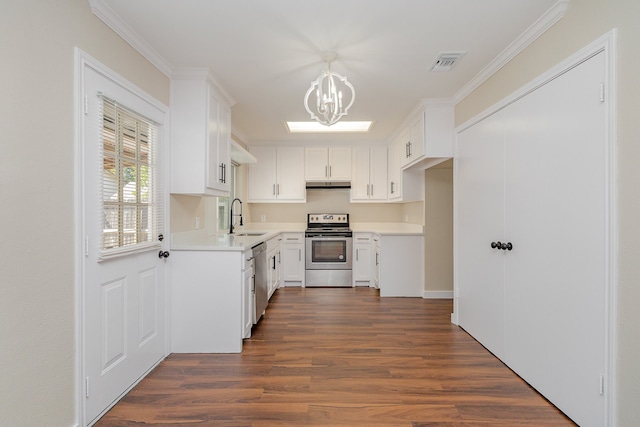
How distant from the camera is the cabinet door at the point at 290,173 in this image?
17.0 ft

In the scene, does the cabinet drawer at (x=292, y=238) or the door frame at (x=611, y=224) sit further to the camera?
the cabinet drawer at (x=292, y=238)

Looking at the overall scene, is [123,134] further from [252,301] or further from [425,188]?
[425,188]

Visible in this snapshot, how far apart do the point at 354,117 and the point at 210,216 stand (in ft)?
7.03

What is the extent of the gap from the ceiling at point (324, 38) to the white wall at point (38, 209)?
1.58 ft

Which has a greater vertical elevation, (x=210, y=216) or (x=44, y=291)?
(x=210, y=216)

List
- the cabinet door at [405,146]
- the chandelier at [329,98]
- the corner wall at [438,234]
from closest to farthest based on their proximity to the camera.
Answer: the chandelier at [329,98] < the cabinet door at [405,146] < the corner wall at [438,234]

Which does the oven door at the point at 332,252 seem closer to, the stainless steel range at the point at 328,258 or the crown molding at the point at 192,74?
the stainless steel range at the point at 328,258

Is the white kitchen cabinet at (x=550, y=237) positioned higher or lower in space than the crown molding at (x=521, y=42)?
lower

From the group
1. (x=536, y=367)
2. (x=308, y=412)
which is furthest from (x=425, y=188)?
(x=308, y=412)

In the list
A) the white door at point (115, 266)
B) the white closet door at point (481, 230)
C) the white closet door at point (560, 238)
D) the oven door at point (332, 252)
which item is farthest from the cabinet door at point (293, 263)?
the white closet door at point (560, 238)

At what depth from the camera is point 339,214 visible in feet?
18.1

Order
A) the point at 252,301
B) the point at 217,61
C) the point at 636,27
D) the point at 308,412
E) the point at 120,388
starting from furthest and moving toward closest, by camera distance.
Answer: the point at 252,301
the point at 217,61
the point at 120,388
the point at 308,412
the point at 636,27

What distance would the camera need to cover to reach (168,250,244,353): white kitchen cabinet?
260cm

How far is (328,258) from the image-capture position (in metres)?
4.95
